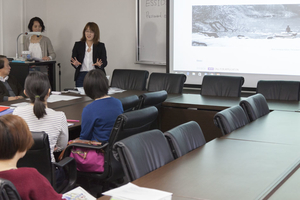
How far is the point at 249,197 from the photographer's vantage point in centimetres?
163

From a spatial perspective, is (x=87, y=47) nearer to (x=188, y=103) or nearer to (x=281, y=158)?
(x=188, y=103)

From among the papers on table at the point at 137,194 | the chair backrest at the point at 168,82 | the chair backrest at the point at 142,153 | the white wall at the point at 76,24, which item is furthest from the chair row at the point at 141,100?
the white wall at the point at 76,24

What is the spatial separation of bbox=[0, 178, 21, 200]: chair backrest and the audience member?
3182 mm

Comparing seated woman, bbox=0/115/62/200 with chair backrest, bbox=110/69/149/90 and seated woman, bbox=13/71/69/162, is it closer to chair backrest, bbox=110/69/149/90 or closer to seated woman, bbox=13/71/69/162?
seated woman, bbox=13/71/69/162

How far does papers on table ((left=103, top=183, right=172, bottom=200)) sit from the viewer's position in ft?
4.96

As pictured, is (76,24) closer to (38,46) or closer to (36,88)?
(38,46)

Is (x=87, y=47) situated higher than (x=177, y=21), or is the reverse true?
(x=177, y=21)

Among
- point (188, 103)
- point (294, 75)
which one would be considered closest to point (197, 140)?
point (188, 103)

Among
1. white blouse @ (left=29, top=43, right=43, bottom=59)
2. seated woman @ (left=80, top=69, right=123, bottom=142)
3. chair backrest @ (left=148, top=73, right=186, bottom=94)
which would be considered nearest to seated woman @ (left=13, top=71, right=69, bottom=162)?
seated woman @ (left=80, top=69, right=123, bottom=142)

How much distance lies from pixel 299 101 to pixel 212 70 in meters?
2.02

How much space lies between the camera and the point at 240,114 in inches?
122

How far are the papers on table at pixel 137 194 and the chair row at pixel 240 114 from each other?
1.33 meters

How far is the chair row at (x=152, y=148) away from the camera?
75.4 inches

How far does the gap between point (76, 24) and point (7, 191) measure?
6692 mm
